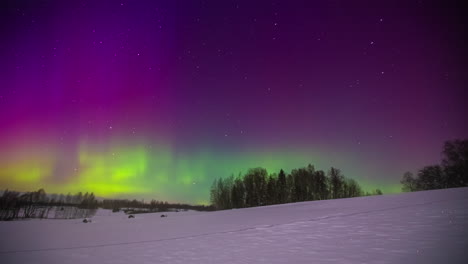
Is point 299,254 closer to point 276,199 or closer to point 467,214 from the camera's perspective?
point 467,214

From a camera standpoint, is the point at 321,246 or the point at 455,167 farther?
the point at 455,167

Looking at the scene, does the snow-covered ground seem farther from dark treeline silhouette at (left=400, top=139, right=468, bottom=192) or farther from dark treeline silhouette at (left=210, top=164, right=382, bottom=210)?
dark treeline silhouette at (left=210, top=164, right=382, bottom=210)

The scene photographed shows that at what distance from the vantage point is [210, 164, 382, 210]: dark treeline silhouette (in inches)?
3238

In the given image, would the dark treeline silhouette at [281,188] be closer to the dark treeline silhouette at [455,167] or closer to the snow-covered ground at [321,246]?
the dark treeline silhouette at [455,167]

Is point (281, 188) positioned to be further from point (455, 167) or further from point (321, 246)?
point (321, 246)

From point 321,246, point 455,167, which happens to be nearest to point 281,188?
point 455,167

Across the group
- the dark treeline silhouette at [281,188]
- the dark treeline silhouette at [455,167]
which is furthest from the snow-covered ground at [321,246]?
the dark treeline silhouette at [281,188]

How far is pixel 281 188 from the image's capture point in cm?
8194

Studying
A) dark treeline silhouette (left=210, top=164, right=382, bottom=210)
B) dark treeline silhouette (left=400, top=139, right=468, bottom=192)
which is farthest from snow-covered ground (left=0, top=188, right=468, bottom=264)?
dark treeline silhouette (left=210, top=164, right=382, bottom=210)

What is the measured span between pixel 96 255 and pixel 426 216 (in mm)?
14179

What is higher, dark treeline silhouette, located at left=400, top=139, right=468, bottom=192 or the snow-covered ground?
dark treeline silhouette, located at left=400, top=139, right=468, bottom=192

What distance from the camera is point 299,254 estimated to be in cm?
954

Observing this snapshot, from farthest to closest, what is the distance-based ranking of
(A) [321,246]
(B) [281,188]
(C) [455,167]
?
1. (B) [281,188]
2. (C) [455,167]
3. (A) [321,246]

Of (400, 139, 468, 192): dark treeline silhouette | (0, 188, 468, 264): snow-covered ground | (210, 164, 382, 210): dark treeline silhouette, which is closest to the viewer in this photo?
(0, 188, 468, 264): snow-covered ground
